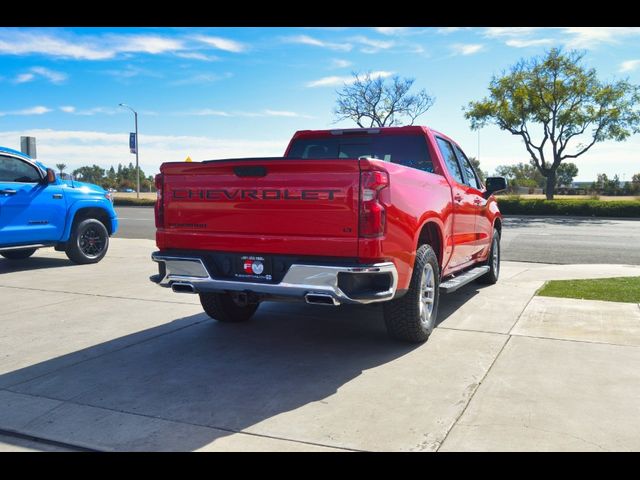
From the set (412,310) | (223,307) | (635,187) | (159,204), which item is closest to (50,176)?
(223,307)

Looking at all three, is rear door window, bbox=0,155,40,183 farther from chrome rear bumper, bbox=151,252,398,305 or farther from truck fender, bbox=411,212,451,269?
truck fender, bbox=411,212,451,269

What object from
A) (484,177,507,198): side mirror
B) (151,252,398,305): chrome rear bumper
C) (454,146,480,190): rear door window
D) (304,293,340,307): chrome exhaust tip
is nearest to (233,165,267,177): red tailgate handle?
(151,252,398,305): chrome rear bumper

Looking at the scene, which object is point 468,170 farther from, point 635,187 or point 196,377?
point 635,187

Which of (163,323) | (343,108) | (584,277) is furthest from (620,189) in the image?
(163,323)

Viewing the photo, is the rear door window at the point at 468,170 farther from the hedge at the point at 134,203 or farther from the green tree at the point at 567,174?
the green tree at the point at 567,174

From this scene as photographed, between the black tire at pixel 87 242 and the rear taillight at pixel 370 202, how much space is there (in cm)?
753

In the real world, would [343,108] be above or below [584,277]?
above

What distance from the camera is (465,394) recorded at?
4051 mm

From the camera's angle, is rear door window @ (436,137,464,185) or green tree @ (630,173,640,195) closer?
rear door window @ (436,137,464,185)

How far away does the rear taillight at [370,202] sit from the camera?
4348mm

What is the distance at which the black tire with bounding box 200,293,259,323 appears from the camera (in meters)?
6.02

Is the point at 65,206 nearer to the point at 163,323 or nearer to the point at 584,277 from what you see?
the point at 163,323
